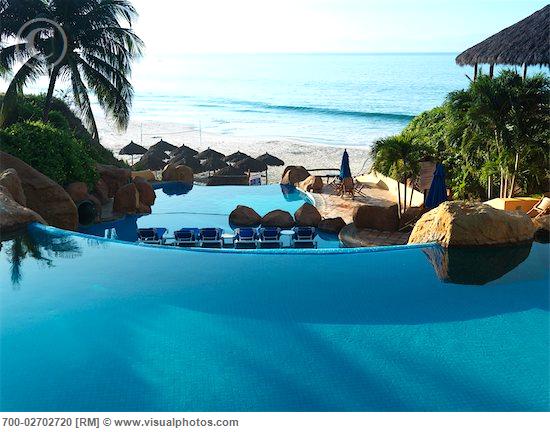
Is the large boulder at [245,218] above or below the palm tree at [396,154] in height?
below

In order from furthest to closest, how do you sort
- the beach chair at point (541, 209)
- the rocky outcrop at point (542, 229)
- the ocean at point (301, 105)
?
the ocean at point (301, 105)
the beach chair at point (541, 209)
the rocky outcrop at point (542, 229)

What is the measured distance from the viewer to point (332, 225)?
14992mm

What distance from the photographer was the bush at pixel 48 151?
607 inches

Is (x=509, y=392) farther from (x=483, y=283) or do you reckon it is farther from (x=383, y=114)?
(x=383, y=114)

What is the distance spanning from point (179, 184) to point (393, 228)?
10650 mm

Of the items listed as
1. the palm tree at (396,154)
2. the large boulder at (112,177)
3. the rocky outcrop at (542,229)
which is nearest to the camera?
the rocky outcrop at (542,229)

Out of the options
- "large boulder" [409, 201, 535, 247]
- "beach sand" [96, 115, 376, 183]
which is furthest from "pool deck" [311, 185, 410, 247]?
"beach sand" [96, 115, 376, 183]

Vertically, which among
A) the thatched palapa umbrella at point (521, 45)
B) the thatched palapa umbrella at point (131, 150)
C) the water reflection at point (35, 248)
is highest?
the thatched palapa umbrella at point (521, 45)

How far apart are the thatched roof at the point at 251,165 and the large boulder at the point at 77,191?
30.5 feet

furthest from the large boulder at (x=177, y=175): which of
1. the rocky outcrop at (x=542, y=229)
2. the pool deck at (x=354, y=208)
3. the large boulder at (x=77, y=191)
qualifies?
the rocky outcrop at (x=542, y=229)

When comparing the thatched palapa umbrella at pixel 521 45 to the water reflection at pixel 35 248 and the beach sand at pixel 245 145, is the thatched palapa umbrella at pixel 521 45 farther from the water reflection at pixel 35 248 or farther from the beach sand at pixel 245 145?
the water reflection at pixel 35 248

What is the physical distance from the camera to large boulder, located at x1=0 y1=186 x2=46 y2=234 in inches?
428

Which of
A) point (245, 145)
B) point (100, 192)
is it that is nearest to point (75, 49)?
point (100, 192)

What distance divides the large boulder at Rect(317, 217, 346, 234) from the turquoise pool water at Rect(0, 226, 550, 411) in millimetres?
4402
